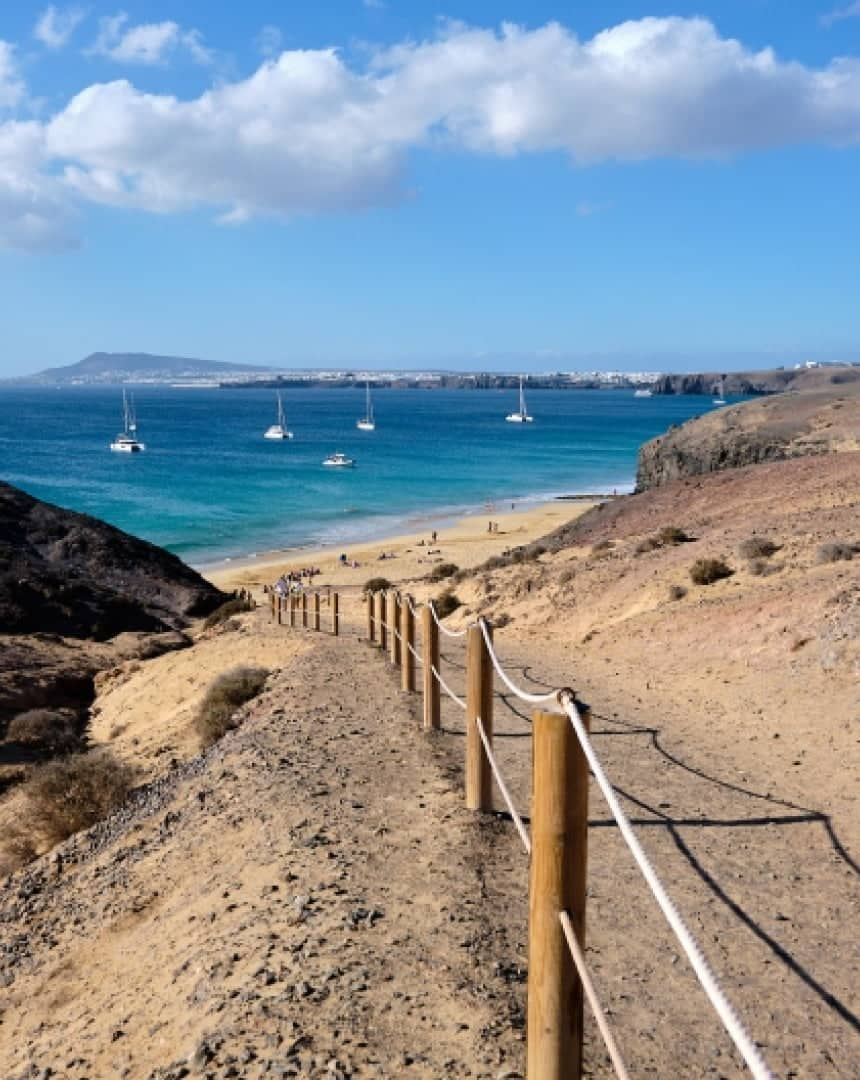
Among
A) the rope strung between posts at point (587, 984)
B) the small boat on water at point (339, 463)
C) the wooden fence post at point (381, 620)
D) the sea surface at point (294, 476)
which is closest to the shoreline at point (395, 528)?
the sea surface at point (294, 476)

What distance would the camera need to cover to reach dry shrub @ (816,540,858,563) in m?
16.2

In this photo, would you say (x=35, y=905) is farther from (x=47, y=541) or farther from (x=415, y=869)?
(x=47, y=541)

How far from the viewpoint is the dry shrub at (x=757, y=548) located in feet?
59.0

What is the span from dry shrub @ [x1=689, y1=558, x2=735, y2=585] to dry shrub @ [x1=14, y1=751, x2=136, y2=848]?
10625 millimetres

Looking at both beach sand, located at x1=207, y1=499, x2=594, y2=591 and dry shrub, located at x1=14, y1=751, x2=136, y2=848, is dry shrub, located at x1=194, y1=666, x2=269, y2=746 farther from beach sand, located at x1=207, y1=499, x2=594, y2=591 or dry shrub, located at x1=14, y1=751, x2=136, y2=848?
beach sand, located at x1=207, y1=499, x2=594, y2=591

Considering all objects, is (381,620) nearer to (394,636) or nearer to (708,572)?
(394,636)

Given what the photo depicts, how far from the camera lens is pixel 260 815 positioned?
7496mm

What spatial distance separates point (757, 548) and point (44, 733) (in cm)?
1245

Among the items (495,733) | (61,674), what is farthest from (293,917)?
(61,674)

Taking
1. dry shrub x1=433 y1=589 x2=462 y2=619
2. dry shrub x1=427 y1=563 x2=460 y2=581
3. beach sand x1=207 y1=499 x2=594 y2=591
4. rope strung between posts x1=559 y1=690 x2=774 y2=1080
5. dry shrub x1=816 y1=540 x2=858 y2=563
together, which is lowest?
beach sand x1=207 y1=499 x2=594 y2=591

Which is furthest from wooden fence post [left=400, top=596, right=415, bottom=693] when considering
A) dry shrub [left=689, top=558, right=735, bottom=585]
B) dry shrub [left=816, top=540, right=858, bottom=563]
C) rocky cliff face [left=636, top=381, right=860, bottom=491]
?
rocky cliff face [left=636, top=381, right=860, bottom=491]

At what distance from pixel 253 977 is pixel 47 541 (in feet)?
103

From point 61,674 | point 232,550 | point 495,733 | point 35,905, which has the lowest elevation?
point 232,550

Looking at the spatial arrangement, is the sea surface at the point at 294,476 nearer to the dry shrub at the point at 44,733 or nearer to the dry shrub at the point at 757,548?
the dry shrub at the point at 44,733
